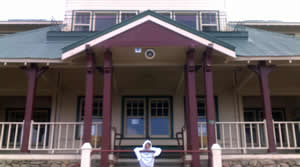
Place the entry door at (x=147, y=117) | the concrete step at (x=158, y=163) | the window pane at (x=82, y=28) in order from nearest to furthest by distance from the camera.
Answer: the concrete step at (x=158, y=163), the entry door at (x=147, y=117), the window pane at (x=82, y=28)

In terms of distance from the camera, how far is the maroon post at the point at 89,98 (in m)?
7.70

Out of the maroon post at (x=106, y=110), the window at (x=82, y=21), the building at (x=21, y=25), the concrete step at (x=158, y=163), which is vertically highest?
the building at (x=21, y=25)

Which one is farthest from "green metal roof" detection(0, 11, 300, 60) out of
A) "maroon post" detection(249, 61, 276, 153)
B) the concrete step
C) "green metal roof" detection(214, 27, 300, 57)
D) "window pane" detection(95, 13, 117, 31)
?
the concrete step

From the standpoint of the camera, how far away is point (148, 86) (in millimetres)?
11156

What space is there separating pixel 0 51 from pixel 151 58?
4.68 metres

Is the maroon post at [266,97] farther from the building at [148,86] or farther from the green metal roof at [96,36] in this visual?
the green metal roof at [96,36]

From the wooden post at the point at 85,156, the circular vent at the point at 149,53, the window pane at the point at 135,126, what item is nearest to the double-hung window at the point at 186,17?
the window pane at the point at 135,126

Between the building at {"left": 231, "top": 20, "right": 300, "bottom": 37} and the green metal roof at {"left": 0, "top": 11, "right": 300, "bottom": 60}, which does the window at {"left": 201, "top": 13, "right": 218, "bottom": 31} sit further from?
the building at {"left": 231, "top": 20, "right": 300, "bottom": 37}

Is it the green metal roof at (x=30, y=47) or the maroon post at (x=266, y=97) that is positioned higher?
the green metal roof at (x=30, y=47)

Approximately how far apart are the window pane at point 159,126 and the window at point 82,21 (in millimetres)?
4732

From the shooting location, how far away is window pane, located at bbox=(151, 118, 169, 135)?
11000mm

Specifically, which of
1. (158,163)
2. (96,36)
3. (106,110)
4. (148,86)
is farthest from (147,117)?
(96,36)

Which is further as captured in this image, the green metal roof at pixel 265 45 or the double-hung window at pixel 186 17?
the double-hung window at pixel 186 17

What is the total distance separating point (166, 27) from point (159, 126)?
4.43 meters
